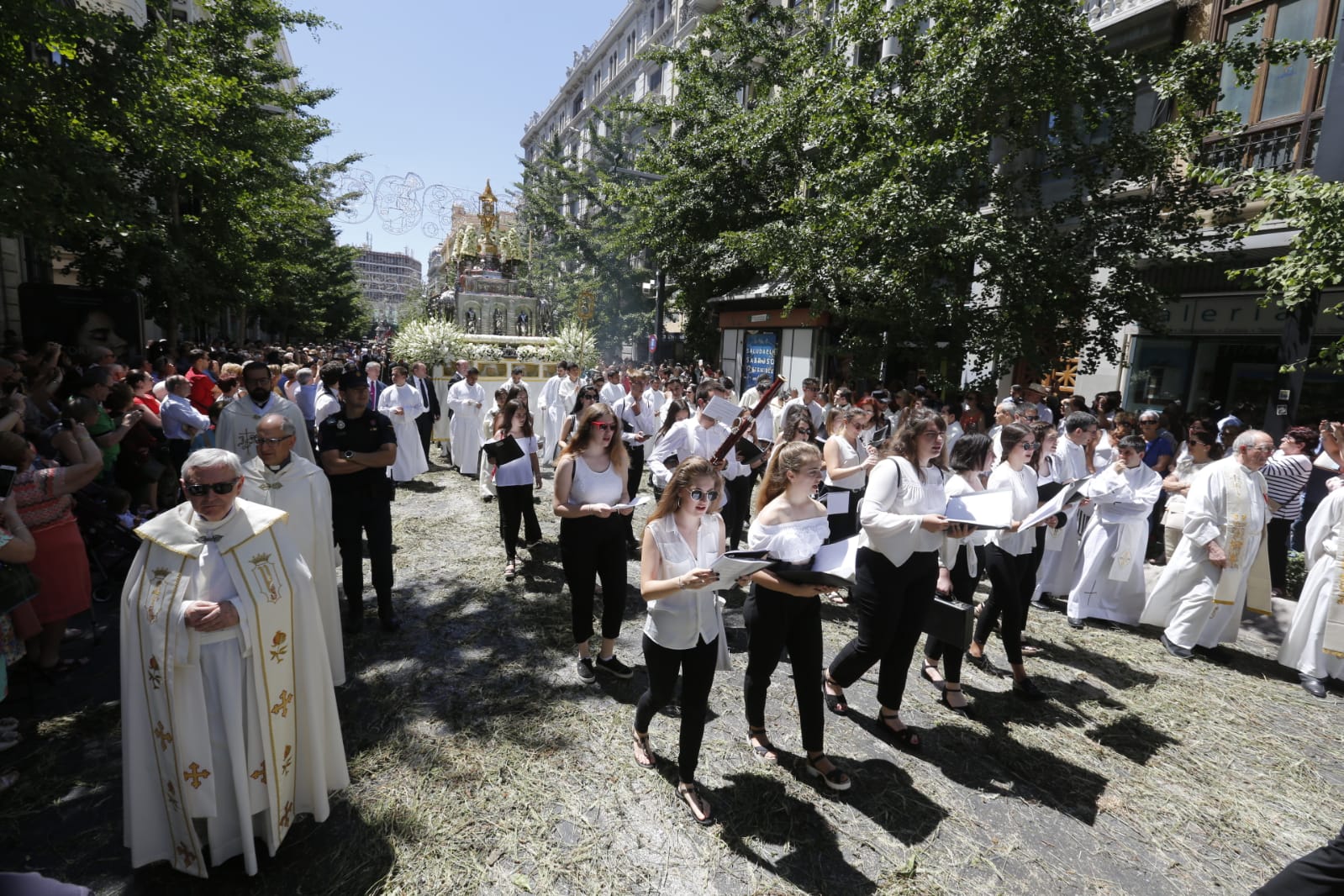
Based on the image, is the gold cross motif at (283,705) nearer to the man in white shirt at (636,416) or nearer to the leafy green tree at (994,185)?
the man in white shirt at (636,416)

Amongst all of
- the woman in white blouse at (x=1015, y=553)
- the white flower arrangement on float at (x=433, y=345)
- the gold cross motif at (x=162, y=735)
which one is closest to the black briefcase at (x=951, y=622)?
the woman in white blouse at (x=1015, y=553)

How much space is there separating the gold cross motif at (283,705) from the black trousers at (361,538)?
2471 mm

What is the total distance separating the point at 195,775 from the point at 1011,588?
4.66 meters

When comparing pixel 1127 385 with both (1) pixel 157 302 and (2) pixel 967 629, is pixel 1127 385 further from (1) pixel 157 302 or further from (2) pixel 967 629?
(1) pixel 157 302

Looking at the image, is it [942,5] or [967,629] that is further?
[942,5]

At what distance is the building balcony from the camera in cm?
1236

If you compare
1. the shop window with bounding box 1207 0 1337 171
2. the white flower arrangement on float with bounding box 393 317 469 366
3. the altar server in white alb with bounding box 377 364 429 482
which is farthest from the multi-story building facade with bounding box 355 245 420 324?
the shop window with bounding box 1207 0 1337 171

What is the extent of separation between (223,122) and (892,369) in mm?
16410

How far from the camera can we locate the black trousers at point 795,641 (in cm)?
350

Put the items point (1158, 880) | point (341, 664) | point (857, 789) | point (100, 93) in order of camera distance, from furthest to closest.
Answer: point (100, 93) → point (341, 664) → point (857, 789) → point (1158, 880)

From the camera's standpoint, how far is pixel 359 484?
17.5 feet

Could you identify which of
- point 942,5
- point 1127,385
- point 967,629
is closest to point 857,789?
point 967,629

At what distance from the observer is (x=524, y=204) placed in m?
40.4

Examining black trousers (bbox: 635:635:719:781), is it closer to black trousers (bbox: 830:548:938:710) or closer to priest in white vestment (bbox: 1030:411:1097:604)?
black trousers (bbox: 830:548:938:710)
